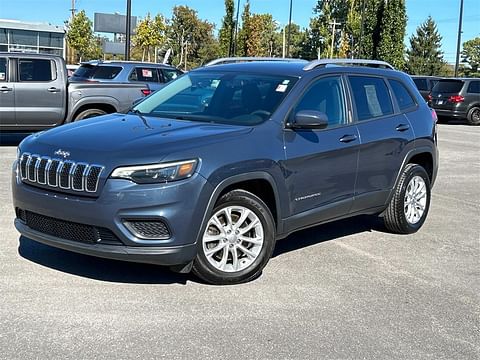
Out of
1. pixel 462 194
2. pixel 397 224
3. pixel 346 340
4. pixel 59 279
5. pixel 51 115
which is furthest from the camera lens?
pixel 51 115

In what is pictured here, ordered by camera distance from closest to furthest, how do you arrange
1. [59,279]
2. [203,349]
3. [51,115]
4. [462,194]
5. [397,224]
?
1. [203,349]
2. [59,279]
3. [397,224]
4. [462,194]
5. [51,115]

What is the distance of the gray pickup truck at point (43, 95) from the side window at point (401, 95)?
21.7 feet

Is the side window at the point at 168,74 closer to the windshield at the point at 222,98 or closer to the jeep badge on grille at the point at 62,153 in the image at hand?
the windshield at the point at 222,98

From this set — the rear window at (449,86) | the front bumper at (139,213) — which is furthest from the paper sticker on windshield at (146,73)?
the rear window at (449,86)

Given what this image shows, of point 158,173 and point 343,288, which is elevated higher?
point 158,173

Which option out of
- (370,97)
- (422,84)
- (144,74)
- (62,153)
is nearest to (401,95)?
(370,97)

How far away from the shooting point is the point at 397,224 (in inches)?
268

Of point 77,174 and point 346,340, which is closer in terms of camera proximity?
point 346,340

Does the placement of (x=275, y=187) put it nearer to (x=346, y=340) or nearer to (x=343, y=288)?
(x=343, y=288)

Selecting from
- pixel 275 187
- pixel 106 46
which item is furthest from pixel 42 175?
pixel 106 46

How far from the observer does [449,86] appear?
78.6 feet

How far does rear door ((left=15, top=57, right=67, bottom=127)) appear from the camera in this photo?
12.2m

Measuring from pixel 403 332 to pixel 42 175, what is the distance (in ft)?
9.03

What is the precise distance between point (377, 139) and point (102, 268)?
2.84 metres
